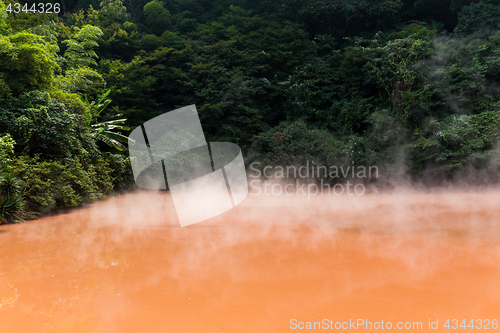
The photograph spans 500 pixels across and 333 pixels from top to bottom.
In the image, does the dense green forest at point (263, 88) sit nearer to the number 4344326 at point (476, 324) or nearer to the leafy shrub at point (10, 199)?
the leafy shrub at point (10, 199)

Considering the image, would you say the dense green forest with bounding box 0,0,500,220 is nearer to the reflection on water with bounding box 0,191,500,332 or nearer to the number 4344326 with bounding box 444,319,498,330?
the reflection on water with bounding box 0,191,500,332

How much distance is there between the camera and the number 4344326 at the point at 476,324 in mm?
2479

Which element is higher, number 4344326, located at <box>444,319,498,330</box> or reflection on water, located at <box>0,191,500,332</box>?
number 4344326, located at <box>444,319,498,330</box>

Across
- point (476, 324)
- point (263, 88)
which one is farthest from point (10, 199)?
point (263, 88)

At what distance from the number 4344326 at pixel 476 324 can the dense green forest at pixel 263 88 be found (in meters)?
7.11

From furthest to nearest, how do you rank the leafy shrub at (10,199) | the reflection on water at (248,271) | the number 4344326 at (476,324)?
the leafy shrub at (10,199), the reflection on water at (248,271), the number 4344326 at (476,324)

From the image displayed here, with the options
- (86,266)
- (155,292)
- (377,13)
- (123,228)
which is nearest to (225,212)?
(123,228)

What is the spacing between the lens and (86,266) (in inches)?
157

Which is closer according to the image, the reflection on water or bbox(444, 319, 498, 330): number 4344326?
bbox(444, 319, 498, 330): number 4344326

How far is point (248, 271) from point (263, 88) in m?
11.0

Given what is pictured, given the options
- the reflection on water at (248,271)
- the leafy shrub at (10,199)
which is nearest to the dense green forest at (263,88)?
the leafy shrub at (10,199)

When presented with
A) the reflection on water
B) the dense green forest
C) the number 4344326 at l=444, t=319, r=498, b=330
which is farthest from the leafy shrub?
the number 4344326 at l=444, t=319, r=498, b=330

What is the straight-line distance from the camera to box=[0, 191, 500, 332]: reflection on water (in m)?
2.74

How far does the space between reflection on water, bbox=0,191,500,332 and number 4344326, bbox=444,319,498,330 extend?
0.19ft
